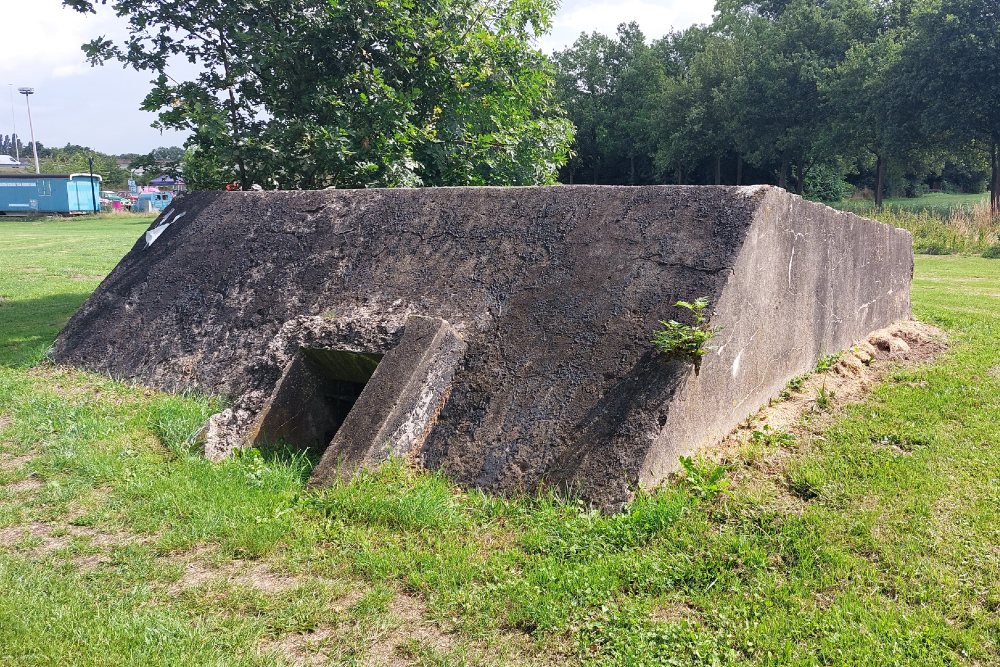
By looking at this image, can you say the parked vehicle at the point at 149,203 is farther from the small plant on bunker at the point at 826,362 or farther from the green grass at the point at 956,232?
the small plant on bunker at the point at 826,362

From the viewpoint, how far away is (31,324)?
8758 millimetres

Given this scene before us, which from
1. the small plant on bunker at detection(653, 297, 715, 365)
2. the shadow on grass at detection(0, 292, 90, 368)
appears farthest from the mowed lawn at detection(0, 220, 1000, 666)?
the shadow on grass at detection(0, 292, 90, 368)

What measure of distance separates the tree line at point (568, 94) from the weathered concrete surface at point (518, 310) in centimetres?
239

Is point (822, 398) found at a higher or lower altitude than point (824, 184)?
lower

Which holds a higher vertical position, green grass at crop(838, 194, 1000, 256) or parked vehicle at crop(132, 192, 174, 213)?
parked vehicle at crop(132, 192, 174, 213)

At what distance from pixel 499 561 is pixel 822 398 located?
8.92ft

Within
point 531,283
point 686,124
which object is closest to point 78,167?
point 686,124

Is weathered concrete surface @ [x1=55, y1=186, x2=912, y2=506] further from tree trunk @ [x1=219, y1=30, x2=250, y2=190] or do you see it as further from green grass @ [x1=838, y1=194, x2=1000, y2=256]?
→ green grass @ [x1=838, y1=194, x2=1000, y2=256]

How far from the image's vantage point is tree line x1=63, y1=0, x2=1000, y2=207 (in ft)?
27.1

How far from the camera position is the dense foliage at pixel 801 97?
28.0m

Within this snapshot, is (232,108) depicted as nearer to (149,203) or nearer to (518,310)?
(518,310)

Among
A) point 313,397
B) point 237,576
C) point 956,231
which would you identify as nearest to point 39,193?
point 956,231

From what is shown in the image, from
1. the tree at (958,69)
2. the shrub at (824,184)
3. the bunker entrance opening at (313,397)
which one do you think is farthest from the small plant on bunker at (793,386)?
the shrub at (824,184)

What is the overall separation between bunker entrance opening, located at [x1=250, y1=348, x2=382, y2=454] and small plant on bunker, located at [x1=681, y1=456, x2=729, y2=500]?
1905 mm
